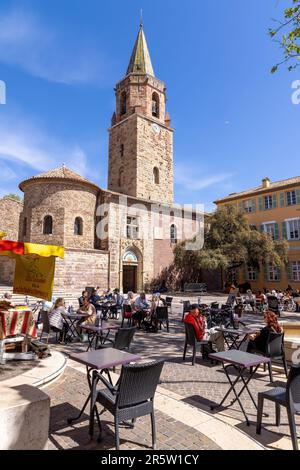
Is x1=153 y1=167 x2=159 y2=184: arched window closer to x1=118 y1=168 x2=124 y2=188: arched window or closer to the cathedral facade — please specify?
the cathedral facade

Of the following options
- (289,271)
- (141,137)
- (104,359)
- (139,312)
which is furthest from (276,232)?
(104,359)

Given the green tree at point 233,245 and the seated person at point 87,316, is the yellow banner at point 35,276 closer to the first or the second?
the seated person at point 87,316

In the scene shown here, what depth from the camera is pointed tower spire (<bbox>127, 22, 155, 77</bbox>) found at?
32.8 metres

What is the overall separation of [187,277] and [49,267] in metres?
26.1

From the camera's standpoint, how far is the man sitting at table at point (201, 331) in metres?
6.61

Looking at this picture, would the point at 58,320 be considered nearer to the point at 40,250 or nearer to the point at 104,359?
the point at 40,250

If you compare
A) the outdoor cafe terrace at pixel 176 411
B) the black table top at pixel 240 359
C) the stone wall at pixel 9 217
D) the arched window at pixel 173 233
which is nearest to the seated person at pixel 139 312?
the outdoor cafe terrace at pixel 176 411

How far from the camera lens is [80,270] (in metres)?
21.7

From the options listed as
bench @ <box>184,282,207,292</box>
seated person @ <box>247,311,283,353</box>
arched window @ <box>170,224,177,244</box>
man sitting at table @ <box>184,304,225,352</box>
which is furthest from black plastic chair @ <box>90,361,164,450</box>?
arched window @ <box>170,224,177,244</box>

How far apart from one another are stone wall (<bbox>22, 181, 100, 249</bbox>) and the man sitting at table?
17961 millimetres

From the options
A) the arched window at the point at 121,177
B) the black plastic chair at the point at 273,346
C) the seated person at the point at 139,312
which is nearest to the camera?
the black plastic chair at the point at 273,346

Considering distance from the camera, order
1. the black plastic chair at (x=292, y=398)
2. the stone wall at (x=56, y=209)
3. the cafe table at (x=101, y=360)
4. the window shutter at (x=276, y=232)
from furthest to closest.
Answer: the window shutter at (x=276, y=232), the stone wall at (x=56, y=209), the cafe table at (x=101, y=360), the black plastic chair at (x=292, y=398)

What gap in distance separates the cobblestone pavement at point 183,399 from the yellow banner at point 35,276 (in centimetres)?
168

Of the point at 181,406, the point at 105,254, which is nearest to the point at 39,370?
the point at 181,406
